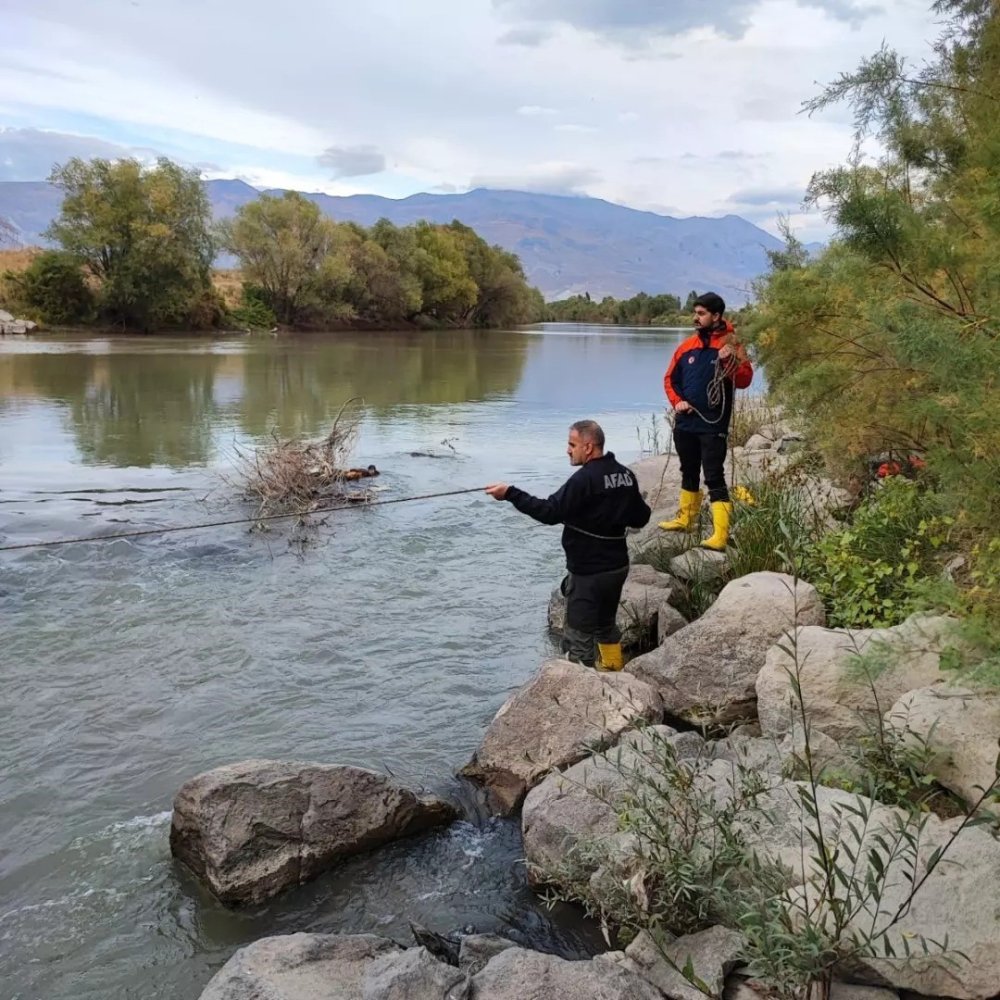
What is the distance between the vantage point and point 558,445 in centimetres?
1730

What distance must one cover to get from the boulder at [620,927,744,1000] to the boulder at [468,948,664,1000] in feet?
0.27

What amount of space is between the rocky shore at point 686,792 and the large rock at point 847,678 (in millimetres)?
11

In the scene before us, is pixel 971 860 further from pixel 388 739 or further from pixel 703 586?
pixel 703 586

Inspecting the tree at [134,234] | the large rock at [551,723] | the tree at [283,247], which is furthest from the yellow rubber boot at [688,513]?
the tree at [283,247]

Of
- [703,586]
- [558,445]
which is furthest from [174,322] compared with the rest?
[703,586]

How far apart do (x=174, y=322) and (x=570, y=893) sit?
5026cm

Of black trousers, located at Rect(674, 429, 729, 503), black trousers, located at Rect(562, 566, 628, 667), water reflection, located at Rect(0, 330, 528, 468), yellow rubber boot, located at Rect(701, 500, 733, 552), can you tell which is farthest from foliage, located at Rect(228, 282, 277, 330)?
black trousers, located at Rect(562, 566, 628, 667)

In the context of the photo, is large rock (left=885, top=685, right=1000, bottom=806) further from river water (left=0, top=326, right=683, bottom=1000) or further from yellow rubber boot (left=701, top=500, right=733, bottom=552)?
yellow rubber boot (left=701, top=500, right=733, bottom=552)

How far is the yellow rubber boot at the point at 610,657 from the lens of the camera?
6.15m

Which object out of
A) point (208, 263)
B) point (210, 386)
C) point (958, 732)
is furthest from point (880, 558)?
point (208, 263)

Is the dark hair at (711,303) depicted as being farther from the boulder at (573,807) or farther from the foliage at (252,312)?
the foliage at (252,312)

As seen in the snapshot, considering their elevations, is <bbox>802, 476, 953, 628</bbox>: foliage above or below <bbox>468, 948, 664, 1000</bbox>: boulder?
above

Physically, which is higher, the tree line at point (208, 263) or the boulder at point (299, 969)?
the tree line at point (208, 263)

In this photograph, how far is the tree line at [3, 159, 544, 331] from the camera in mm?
45250
